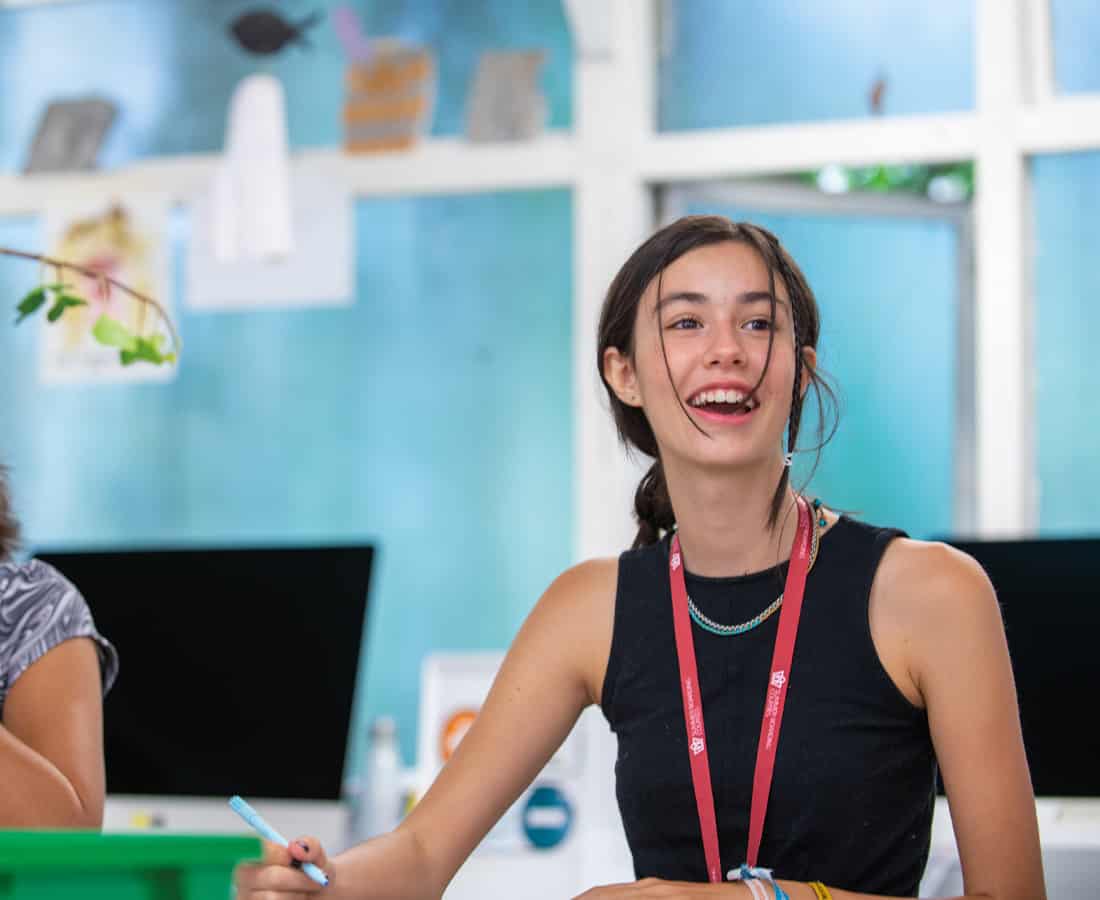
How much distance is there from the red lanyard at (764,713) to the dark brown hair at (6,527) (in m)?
0.82

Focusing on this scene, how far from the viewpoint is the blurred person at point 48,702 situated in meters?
1.42

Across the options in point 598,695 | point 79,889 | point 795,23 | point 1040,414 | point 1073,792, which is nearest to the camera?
point 79,889

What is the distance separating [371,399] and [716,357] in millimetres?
1815

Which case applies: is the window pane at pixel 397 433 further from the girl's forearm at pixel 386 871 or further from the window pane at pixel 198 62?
the girl's forearm at pixel 386 871

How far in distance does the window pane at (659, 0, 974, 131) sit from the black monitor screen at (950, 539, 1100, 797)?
3.25 feet

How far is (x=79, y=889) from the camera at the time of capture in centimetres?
80

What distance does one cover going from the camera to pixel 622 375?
155 centimetres

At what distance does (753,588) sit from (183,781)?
1.47m

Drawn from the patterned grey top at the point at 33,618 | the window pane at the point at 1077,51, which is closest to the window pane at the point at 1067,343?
the window pane at the point at 1077,51

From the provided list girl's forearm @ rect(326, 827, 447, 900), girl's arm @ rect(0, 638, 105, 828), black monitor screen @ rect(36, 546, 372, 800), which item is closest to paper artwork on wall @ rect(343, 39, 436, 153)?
black monitor screen @ rect(36, 546, 372, 800)

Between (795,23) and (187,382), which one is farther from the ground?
(795,23)

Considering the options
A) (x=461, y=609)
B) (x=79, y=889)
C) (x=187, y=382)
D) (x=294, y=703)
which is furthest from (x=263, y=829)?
(x=187, y=382)

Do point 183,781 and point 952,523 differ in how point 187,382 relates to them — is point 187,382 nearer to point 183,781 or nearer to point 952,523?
point 183,781

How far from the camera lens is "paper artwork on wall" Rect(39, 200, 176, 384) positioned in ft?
10.3
